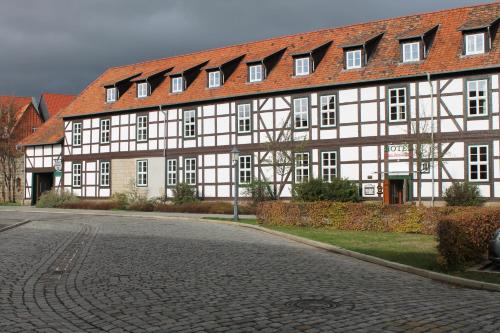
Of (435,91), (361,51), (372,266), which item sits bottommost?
(372,266)

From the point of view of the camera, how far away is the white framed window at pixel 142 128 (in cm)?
4142

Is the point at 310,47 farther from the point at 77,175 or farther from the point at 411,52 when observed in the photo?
the point at 77,175

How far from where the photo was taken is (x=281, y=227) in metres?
23.0

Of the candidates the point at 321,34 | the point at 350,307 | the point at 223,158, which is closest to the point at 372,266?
the point at 350,307

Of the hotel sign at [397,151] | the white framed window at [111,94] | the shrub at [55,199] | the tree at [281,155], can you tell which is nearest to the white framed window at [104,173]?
the shrub at [55,199]

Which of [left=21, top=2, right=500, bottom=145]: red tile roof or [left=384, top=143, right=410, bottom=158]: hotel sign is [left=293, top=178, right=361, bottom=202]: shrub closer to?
[left=384, top=143, right=410, bottom=158]: hotel sign

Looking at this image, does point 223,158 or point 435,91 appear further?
point 223,158

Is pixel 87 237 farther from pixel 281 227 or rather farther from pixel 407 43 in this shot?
pixel 407 43

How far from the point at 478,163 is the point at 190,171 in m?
18.6

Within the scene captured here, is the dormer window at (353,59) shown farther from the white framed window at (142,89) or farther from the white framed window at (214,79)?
the white framed window at (142,89)

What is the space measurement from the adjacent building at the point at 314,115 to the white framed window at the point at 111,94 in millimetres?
118

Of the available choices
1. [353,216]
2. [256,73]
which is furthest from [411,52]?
[353,216]

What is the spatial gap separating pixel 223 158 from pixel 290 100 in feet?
19.5

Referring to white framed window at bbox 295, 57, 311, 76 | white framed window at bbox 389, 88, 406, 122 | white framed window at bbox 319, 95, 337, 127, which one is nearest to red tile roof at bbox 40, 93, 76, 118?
white framed window at bbox 295, 57, 311, 76
